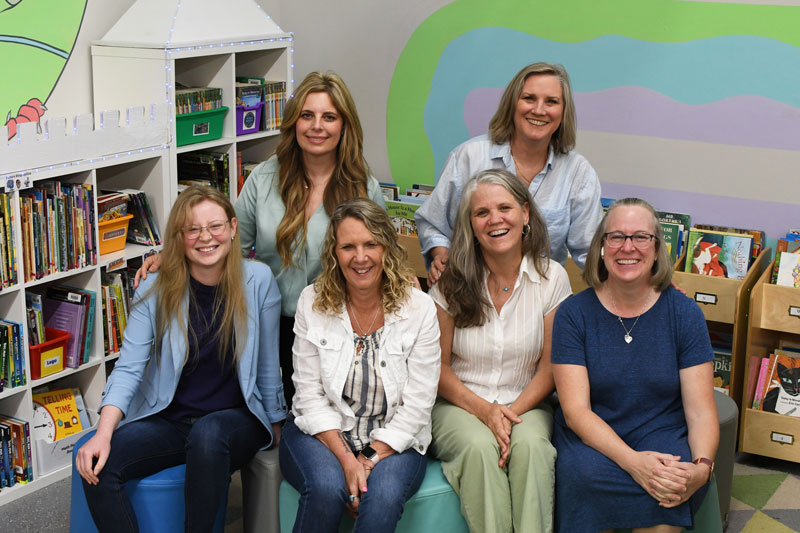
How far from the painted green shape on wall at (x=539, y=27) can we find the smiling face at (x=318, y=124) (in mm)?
1532

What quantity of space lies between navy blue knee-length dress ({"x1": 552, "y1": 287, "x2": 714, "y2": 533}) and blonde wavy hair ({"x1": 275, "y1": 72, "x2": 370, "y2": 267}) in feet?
2.53

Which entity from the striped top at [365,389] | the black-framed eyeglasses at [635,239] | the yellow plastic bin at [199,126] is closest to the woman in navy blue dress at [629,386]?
the black-framed eyeglasses at [635,239]

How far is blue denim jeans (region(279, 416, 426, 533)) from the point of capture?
2301mm

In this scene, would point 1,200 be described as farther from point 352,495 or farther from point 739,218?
point 739,218

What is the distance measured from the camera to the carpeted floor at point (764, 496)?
3.04m

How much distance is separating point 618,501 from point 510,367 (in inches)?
19.1

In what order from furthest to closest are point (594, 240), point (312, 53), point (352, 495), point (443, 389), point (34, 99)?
point (312, 53) < point (34, 99) < point (443, 389) < point (594, 240) < point (352, 495)

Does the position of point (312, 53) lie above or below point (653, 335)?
above

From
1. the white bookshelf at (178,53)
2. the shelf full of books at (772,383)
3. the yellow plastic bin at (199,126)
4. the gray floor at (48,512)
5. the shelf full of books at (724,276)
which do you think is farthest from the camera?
the yellow plastic bin at (199,126)

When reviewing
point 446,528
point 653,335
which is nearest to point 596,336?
point 653,335

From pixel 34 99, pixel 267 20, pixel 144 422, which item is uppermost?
pixel 267 20

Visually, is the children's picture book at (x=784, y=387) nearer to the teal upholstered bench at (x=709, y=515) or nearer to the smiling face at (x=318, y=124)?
the teal upholstered bench at (x=709, y=515)

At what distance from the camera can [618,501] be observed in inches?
93.0

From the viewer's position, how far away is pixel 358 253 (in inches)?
98.0
